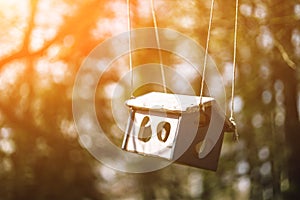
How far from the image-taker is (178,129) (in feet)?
5.37

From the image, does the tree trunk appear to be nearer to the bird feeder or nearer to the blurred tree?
the blurred tree

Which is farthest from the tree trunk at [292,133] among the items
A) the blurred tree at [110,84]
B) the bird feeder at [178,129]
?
the bird feeder at [178,129]

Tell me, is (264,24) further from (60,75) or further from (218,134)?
(218,134)

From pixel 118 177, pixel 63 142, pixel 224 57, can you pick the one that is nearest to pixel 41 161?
pixel 63 142

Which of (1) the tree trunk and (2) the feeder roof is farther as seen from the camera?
(1) the tree trunk

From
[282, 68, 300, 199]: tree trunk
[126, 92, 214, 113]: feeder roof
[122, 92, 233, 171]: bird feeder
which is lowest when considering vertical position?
[282, 68, 300, 199]: tree trunk

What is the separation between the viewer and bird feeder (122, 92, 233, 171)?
1642mm

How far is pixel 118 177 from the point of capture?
14.5 feet

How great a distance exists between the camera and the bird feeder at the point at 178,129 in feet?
5.39

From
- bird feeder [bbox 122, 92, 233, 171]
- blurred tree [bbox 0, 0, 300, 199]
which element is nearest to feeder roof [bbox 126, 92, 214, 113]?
bird feeder [bbox 122, 92, 233, 171]

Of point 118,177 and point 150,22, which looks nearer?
point 150,22

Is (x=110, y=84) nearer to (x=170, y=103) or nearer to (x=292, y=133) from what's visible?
(x=292, y=133)

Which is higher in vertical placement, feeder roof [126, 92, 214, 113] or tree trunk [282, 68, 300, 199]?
feeder roof [126, 92, 214, 113]

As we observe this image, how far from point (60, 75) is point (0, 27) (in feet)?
2.01
